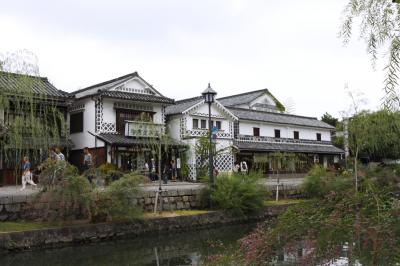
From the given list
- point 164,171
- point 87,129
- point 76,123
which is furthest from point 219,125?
point 76,123

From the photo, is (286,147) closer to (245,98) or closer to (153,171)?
(245,98)

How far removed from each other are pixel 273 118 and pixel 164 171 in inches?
613

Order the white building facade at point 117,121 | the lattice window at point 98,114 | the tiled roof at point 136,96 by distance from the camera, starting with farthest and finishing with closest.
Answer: the tiled roof at point 136,96 → the lattice window at point 98,114 → the white building facade at point 117,121

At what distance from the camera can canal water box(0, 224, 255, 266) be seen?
1300cm

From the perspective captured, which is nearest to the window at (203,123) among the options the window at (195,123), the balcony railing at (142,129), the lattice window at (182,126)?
A: the window at (195,123)

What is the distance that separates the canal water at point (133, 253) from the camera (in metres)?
13.0

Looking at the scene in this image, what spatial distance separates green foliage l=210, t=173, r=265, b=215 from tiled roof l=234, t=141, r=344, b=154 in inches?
620

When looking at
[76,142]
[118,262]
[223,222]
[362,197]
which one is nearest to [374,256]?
[362,197]

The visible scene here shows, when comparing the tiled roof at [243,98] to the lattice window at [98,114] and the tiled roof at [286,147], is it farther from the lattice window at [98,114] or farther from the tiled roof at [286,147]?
the lattice window at [98,114]

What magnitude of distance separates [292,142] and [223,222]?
24403 mm

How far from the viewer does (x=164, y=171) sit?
30.4m

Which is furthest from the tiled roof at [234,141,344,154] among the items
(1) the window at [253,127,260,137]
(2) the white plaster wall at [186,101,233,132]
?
(2) the white plaster wall at [186,101,233,132]

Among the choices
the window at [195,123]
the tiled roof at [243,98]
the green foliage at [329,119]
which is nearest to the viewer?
the window at [195,123]

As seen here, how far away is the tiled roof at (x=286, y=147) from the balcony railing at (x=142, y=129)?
9.84 meters
